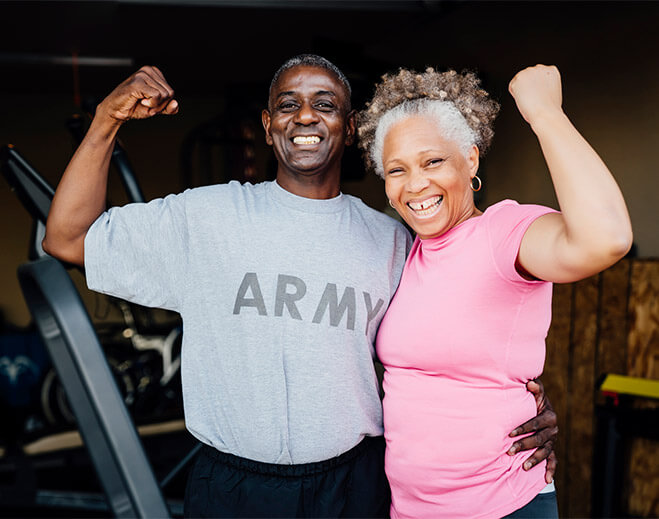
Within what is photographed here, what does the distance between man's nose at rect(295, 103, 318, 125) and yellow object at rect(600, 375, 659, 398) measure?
6.27 feet

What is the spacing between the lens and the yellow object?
100 inches

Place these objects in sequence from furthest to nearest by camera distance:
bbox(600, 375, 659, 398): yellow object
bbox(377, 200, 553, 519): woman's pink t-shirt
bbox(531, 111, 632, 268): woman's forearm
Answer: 1. bbox(600, 375, 659, 398): yellow object
2. bbox(377, 200, 553, 519): woman's pink t-shirt
3. bbox(531, 111, 632, 268): woman's forearm

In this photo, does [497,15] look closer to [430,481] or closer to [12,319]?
[430,481]

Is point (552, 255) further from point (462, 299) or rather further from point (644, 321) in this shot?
point (644, 321)

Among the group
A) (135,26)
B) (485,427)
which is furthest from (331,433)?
(135,26)

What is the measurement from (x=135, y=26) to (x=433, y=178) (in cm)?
408

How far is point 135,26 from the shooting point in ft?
15.3

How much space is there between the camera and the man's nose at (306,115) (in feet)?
4.90

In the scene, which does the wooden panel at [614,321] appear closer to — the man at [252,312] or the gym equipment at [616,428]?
the gym equipment at [616,428]

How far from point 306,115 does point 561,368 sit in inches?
93.5

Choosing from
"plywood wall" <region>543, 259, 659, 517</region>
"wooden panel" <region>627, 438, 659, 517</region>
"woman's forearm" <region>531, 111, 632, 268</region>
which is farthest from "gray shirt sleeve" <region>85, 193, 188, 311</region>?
"wooden panel" <region>627, 438, 659, 517</region>

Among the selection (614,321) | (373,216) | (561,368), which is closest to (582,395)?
(561,368)

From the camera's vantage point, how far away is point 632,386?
8.50 ft

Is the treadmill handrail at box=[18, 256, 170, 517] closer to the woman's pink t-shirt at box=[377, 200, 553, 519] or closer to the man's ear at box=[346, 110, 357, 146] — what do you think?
the woman's pink t-shirt at box=[377, 200, 553, 519]
